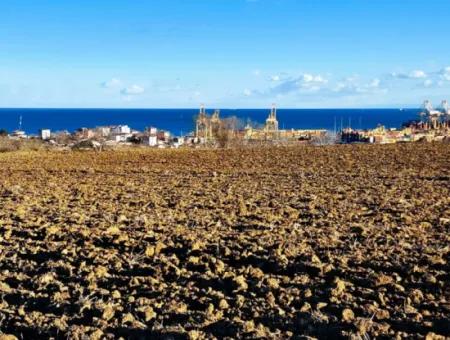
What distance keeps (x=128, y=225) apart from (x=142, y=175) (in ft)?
26.7

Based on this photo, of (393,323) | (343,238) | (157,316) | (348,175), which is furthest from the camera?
(348,175)

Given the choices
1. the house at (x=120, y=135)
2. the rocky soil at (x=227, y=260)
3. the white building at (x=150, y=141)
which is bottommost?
the rocky soil at (x=227, y=260)

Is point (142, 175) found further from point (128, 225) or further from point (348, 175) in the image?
point (128, 225)

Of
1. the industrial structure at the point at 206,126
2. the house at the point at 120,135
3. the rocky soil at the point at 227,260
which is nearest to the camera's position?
the rocky soil at the point at 227,260

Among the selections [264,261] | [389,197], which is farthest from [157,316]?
[389,197]

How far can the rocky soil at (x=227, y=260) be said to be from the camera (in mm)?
5848

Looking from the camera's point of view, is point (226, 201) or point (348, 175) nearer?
point (226, 201)

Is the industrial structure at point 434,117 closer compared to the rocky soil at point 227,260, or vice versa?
the rocky soil at point 227,260

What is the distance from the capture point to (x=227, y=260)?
7.80m

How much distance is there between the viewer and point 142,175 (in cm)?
1802

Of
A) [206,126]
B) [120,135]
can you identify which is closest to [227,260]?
[206,126]

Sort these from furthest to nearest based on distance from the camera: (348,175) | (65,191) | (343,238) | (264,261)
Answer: (348,175) < (65,191) < (343,238) < (264,261)

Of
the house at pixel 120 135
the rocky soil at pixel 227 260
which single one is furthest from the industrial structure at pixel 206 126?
the rocky soil at pixel 227 260

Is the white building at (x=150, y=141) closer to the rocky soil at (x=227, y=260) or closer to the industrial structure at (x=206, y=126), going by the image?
the industrial structure at (x=206, y=126)
